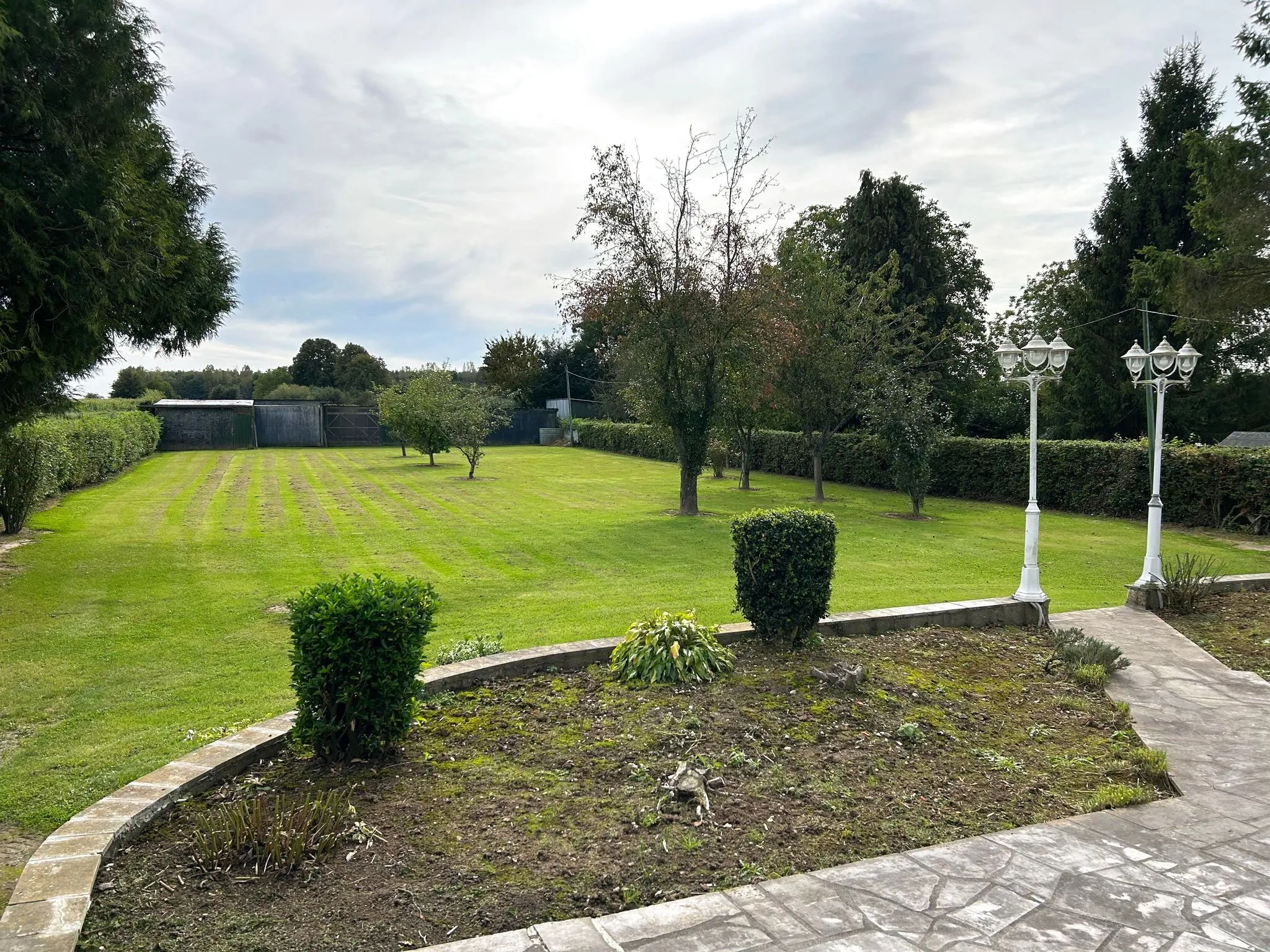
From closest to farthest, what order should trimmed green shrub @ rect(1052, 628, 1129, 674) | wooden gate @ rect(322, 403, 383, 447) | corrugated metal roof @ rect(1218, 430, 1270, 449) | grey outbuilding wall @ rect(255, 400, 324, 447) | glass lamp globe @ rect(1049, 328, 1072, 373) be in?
trimmed green shrub @ rect(1052, 628, 1129, 674) < glass lamp globe @ rect(1049, 328, 1072, 373) < corrugated metal roof @ rect(1218, 430, 1270, 449) < grey outbuilding wall @ rect(255, 400, 324, 447) < wooden gate @ rect(322, 403, 383, 447)

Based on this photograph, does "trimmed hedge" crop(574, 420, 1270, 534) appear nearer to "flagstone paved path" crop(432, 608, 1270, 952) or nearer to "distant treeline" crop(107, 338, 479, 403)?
"flagstone paved path" crop(432, 608, 1270, 952)

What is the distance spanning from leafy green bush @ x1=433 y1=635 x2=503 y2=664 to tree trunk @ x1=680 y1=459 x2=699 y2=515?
11.5 metres

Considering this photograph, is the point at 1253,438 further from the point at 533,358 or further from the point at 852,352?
the point at 533,358

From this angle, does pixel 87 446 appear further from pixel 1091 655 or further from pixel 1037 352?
pixel 1091 655

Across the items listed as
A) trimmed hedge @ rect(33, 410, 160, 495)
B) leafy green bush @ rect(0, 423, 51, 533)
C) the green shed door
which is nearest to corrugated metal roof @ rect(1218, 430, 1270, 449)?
leafy green bush @ rect(0, 423, 51, 533)

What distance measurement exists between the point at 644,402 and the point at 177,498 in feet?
37.2

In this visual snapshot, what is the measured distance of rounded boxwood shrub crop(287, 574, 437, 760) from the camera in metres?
3.73

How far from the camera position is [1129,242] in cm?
2400

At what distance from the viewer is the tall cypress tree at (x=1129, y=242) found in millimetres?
22828

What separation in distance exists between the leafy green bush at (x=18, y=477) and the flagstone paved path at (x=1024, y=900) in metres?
13.5

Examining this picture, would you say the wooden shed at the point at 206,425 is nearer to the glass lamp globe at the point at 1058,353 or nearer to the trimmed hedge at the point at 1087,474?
the trimmed hedge at the point at 1087,474

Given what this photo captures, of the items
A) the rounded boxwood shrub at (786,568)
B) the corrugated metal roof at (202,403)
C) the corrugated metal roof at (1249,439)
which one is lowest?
the rounded boxwood shrub at (786,568)

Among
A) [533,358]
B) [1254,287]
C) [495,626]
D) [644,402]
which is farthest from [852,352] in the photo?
[533,358]

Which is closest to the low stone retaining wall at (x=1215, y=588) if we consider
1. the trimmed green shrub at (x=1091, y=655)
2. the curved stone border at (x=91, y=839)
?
the trimmed green shrub at (x=1091, y=655)
